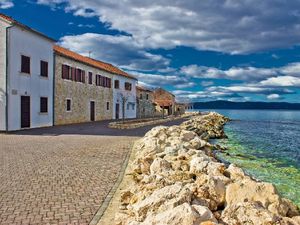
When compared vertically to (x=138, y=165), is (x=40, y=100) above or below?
above

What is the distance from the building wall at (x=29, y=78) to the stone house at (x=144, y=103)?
2611 cm

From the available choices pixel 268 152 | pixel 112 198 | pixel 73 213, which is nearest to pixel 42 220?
pixel 73 213

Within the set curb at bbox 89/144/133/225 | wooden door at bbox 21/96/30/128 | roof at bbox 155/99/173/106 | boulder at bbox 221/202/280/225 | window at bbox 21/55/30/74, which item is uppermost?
window at bbox 21/55/30/74

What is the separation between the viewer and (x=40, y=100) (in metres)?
25.5

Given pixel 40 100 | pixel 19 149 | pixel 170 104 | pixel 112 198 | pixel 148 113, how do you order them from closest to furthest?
pixel 112 198
pixel 19 149
pixel 40 100
pixel 148 113
pixel 170 104

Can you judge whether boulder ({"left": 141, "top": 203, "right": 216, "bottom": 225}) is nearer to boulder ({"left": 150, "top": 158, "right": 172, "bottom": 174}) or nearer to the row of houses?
boulder ({"left": 150, "top": 158, "right": 172, "bottom": 174})

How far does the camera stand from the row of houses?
71.4 feet

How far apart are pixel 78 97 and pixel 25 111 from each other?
9.12 meters

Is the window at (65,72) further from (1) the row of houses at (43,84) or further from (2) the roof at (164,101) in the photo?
(2) the roof at (164,101)

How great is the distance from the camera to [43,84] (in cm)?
2588

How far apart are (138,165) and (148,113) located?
47.0m

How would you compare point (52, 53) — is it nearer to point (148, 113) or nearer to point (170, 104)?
Answer: point (148, 113)

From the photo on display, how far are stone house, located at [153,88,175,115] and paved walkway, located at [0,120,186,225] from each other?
48.4 metres

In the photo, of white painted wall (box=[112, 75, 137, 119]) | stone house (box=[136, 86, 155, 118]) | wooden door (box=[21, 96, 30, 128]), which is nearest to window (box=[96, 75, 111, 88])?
white painted wall (box=[112, 75, 137, 119])
